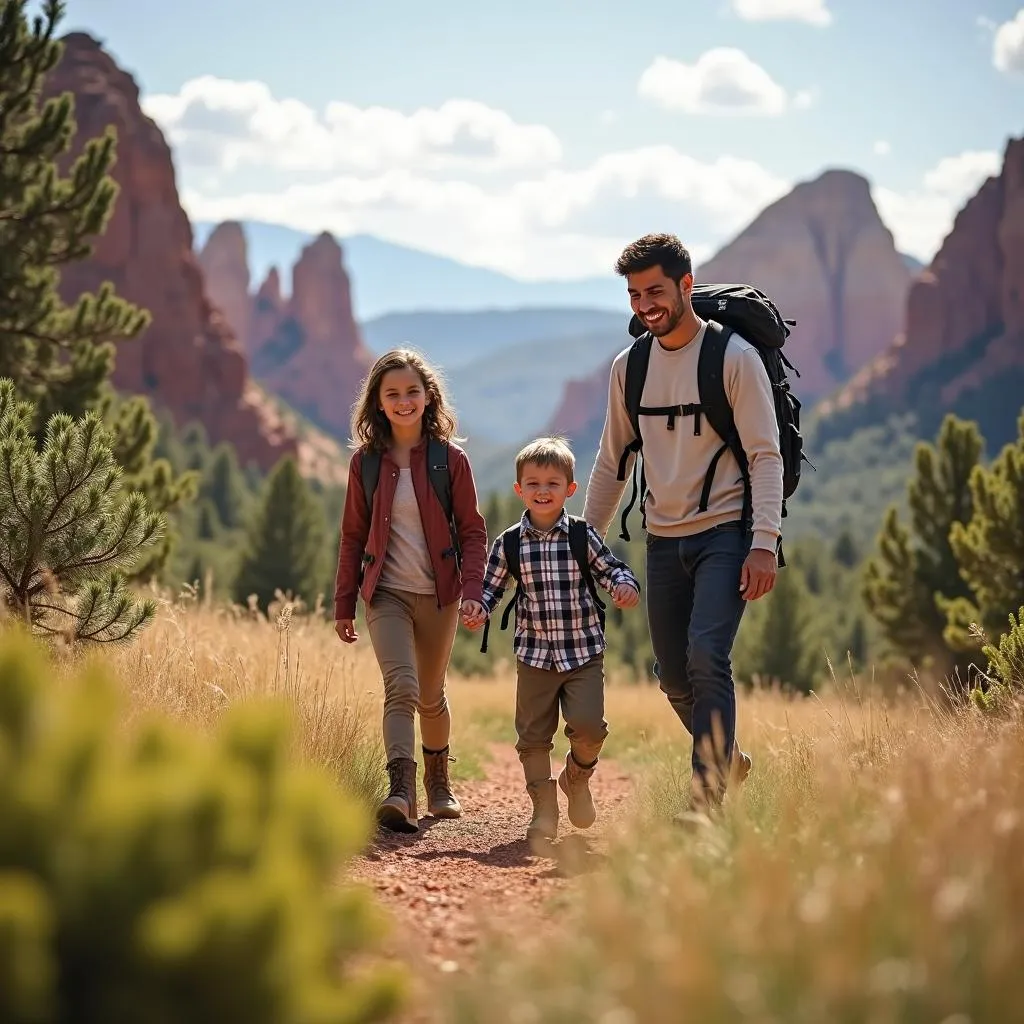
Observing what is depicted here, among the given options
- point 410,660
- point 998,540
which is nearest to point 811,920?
point 410,660

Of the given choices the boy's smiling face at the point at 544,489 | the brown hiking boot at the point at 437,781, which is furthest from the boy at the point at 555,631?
the brown hiking boot at the point at 437,781

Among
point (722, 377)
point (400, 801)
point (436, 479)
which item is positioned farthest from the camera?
point (436, 479)

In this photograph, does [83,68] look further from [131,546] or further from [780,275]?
[780,275]

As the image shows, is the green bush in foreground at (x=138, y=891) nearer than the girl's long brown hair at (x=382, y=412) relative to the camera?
Yes

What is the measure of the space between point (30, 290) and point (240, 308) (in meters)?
139

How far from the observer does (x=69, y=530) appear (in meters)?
5.27

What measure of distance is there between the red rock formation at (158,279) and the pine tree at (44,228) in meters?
68.9

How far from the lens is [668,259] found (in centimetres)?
493

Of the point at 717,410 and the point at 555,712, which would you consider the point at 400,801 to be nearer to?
the point at 555,712

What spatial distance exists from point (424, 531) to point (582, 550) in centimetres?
79

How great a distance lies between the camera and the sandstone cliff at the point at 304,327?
475 ft

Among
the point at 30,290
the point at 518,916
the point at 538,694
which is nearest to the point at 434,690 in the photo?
the point at 538,694

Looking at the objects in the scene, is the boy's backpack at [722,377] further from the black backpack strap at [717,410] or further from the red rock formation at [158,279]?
the red rock formation at [158,279]

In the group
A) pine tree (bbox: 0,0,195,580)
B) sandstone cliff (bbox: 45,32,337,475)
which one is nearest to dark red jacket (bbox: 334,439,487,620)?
pine tree (bbox: 0,0,195,580)
